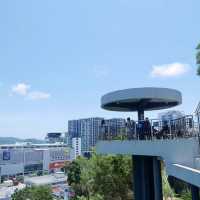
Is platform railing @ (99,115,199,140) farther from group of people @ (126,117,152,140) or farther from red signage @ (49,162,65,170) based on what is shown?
red signage @ (49,162,65,170)

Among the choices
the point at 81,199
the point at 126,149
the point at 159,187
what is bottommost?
the point at 81,199

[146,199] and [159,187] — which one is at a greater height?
[159,187]

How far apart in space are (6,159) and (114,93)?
12407 centimetres

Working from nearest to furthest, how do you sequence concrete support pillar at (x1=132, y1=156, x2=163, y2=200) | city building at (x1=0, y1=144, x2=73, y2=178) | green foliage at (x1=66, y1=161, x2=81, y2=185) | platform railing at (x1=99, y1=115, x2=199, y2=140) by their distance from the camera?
platform railing at (x1=99, y1=115, x2=199, y2=140) → concrete support pillar at (x1=132, y1=156, x2=163, y2=200) → green foliage at (x1=66, y1=161, x2=81, y2=185) → city building at (x1=0, y1=144, x2=73, y2=178)

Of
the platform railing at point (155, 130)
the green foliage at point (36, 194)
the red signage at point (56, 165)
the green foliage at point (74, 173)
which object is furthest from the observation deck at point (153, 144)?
the red signage at point (56, 165)

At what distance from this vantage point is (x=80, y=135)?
162000mm

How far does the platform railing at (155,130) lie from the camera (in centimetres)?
1012

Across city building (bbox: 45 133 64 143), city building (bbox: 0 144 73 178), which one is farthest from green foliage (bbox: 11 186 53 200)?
city building (bbox: 45 133 64 143)

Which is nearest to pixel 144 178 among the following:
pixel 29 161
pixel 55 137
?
pixel 29 161

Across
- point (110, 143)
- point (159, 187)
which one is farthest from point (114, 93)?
point (159, 187)

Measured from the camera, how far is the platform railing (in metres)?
10.1

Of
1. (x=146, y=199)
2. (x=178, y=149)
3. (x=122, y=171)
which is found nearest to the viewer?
(x=178, y=149)

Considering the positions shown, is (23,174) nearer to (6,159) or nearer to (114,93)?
(6,159)

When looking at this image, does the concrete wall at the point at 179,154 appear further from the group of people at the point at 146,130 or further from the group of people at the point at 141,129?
the group of people at the point at 141,129
